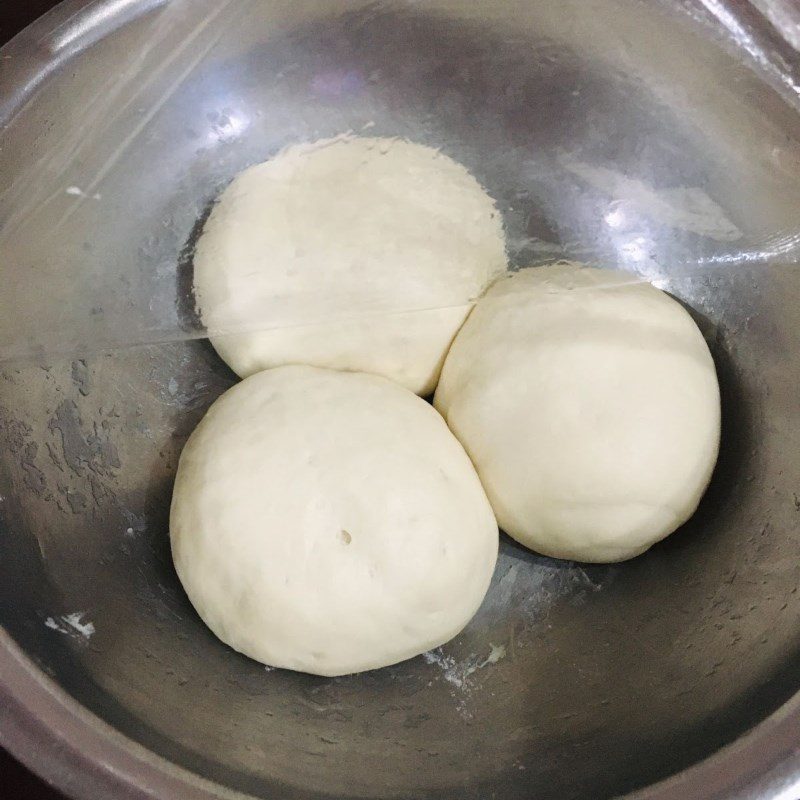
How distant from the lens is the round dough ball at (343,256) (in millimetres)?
822

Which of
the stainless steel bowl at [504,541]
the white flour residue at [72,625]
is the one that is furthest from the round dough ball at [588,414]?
the white flour residue at [72,625]

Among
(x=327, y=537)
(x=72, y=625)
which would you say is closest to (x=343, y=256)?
(x=327, y=537)

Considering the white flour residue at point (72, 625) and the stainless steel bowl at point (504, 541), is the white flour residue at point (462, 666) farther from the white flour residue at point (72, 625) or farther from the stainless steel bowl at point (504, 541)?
the white flour residue at point (72, 625)

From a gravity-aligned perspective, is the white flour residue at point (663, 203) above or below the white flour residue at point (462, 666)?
above

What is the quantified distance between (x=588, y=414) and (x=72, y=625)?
539 mm

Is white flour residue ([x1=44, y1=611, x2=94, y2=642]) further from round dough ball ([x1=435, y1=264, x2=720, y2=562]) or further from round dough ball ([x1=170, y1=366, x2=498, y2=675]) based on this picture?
round dough ball ([x1=435, y1=264, x2=720, y2=562])

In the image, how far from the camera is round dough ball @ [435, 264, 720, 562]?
2.54 feet

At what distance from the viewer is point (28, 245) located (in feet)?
2.42

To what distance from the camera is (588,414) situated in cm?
78

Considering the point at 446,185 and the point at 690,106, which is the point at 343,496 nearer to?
the point at 446,185

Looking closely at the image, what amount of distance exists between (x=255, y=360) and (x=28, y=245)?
0.86 feet

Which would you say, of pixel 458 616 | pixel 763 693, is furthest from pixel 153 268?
pixel 763 693

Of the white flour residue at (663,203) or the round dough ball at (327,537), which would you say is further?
the white flour residue at (663,203)

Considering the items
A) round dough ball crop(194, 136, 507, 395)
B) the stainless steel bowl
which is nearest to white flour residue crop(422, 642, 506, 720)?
the stainless steel bowl
